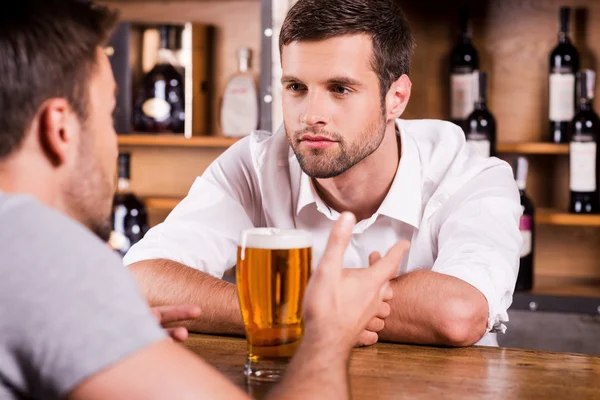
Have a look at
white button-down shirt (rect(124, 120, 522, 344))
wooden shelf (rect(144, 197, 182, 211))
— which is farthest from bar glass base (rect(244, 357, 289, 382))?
wooden shelf (rect(144, 197, 182, 211))

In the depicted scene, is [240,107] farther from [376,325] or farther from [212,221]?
[376,325]

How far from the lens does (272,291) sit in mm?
947

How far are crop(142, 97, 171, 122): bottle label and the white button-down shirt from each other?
3.00ft

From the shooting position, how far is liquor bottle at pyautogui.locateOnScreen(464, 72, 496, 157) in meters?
2.22

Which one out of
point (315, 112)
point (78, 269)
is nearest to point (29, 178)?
point (78, 269)

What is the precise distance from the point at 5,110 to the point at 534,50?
76.1 inches

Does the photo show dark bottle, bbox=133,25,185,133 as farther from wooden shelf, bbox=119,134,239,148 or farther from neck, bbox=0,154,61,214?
neck, bbox=0,154,61,214

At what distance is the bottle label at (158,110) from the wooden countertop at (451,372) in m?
1.52

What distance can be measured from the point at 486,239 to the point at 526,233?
888 millimetres

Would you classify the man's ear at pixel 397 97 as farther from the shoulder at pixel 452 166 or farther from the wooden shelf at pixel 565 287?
the wooden shelf at pixel 565 287

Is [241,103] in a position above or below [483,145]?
above

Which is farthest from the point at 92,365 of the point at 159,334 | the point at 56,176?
the point at 56,176

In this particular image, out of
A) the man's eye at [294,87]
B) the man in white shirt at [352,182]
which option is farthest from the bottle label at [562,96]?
Result: the man's eye at [294,87]

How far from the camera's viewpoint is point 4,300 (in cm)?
64
